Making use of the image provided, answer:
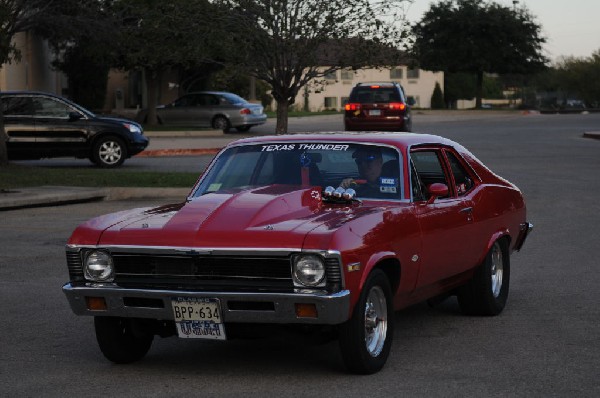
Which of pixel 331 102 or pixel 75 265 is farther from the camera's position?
pixel 331 102

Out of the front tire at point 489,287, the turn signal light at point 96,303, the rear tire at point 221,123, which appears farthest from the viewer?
the rear tire at point 221,123

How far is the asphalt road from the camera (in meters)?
6.71

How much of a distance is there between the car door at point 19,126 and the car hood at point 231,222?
58.3 ft

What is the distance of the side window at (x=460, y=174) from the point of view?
9031mm

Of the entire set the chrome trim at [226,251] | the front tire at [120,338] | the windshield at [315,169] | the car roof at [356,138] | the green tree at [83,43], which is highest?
the green tree at [83,43]

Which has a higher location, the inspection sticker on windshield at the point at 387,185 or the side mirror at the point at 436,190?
the inspection sticker on windshield at the point at 387,185

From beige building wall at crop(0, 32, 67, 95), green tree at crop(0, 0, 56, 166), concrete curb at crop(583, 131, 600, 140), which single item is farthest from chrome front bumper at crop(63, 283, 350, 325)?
concrete curb at crop(583, 131, 600, 140)

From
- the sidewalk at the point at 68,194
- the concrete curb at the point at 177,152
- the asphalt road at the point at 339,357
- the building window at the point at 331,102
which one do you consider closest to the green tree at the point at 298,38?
the concrete curb at the point at 177,152

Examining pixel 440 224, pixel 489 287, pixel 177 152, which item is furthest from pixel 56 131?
pixel 440 224

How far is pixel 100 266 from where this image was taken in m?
6.98

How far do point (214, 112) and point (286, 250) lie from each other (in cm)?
3667

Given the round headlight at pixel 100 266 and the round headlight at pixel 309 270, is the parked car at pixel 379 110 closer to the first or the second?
the round headlight at pixel 100 266

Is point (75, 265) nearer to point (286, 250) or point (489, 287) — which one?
point (286, 250)

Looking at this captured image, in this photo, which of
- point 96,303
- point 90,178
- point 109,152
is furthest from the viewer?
point 109,152
